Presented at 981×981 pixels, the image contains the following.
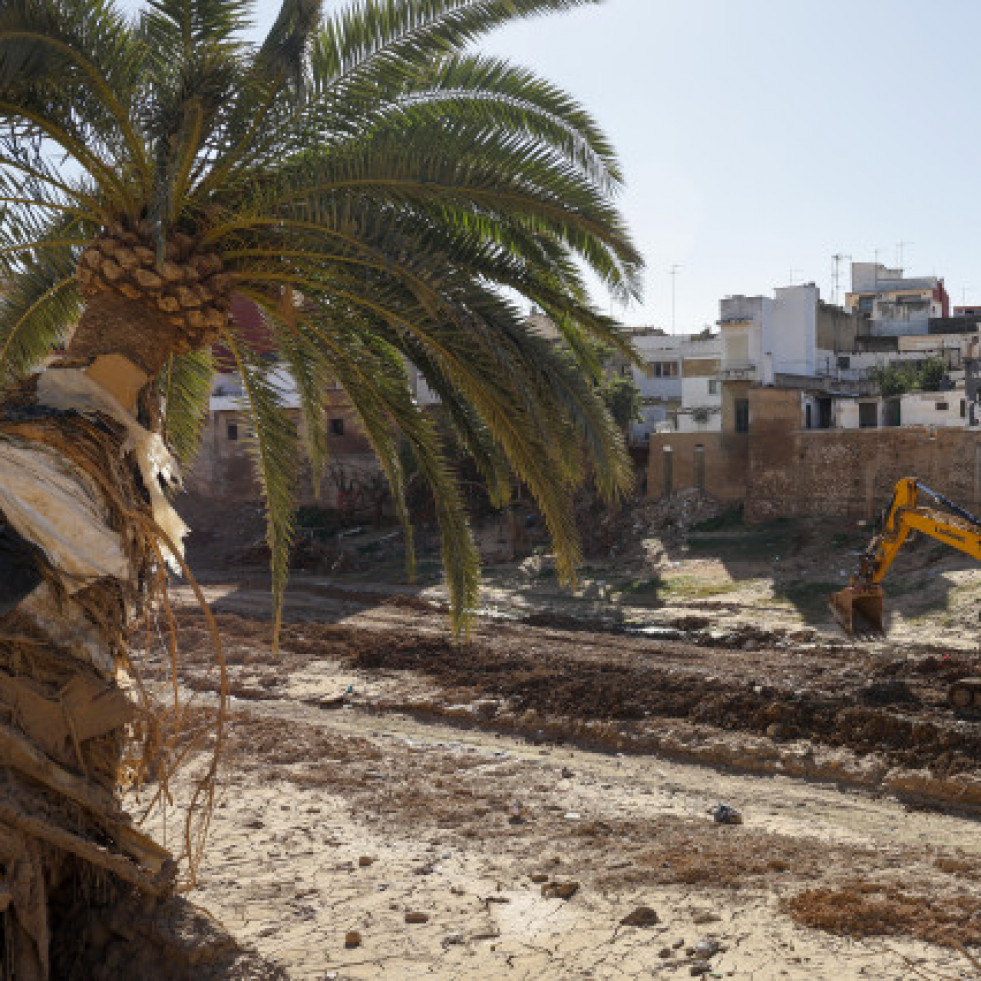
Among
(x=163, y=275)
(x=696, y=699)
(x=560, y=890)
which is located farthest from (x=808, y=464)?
(x=163, y=275)

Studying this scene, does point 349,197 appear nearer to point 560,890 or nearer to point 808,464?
point 560,890

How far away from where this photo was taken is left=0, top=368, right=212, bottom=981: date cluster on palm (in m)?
6.14

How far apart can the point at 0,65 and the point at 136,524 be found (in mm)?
2849

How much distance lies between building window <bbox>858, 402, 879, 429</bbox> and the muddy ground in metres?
13.8

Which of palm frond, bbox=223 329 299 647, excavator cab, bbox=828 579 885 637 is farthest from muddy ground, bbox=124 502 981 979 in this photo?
palm frond, bbox=223 329 299 647

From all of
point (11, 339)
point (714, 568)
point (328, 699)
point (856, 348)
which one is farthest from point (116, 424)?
point (856, 348)

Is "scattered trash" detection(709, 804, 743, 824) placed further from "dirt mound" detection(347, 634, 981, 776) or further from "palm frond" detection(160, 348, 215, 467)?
"palm frond" detection(160, 348, 215, 467)

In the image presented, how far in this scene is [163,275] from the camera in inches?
286

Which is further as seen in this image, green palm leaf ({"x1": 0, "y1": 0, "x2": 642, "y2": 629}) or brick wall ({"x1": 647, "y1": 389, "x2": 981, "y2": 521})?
brick wall ({"x1": 647, "y1": 389, "x2": 981, "y2": 521})

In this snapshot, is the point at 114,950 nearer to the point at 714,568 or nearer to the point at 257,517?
the point at 714,568

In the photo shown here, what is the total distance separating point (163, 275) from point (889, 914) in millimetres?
6077

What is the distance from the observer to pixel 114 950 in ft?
21.6

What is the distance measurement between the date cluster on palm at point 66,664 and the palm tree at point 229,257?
2 cm

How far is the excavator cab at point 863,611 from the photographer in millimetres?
16281
